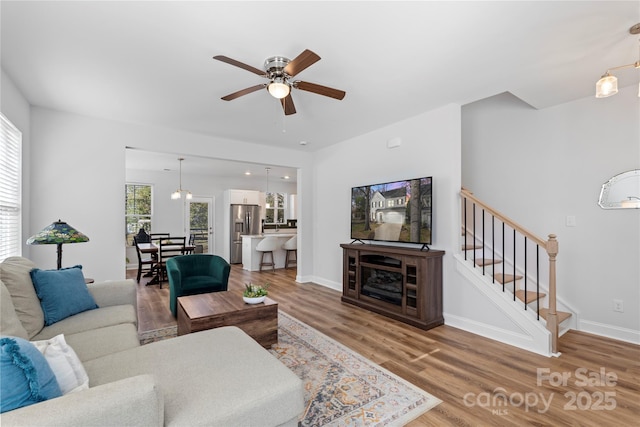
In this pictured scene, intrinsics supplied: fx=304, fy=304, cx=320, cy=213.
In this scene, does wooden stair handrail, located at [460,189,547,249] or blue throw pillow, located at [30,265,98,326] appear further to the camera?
wooden stair handrail, located at [460,189,547,249]

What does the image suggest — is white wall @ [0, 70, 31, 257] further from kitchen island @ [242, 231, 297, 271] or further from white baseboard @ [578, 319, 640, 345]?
white baseboard @ [578, 319, 640, 345]

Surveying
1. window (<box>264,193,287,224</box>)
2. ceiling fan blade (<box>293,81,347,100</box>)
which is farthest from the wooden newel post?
window (<box>264,193,287,224</box>)

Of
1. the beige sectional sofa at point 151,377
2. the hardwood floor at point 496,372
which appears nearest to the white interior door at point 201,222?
the hardwood floor at point 496,372

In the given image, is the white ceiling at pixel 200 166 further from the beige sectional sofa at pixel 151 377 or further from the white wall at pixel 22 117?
the beige sectional sofa at pixel 151 377

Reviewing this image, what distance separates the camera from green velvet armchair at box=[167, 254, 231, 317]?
148 inches

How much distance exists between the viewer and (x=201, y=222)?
876 centimetres

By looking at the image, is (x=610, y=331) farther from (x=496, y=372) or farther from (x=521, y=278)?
(x=496, y=372)

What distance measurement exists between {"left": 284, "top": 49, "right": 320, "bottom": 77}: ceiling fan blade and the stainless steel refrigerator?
261 inches

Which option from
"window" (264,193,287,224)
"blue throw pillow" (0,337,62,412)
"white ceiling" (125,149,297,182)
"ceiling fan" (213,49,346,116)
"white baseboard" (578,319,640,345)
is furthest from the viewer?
"window" (264,193,287,224)

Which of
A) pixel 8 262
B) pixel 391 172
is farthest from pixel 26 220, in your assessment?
pixel 391 172

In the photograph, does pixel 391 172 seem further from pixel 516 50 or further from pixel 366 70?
pixel 516 50

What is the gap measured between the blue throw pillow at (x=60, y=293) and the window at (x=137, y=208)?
5884 millimetres

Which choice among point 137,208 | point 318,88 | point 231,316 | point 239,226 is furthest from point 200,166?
point 318,88

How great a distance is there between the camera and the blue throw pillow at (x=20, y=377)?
38.8 inches
